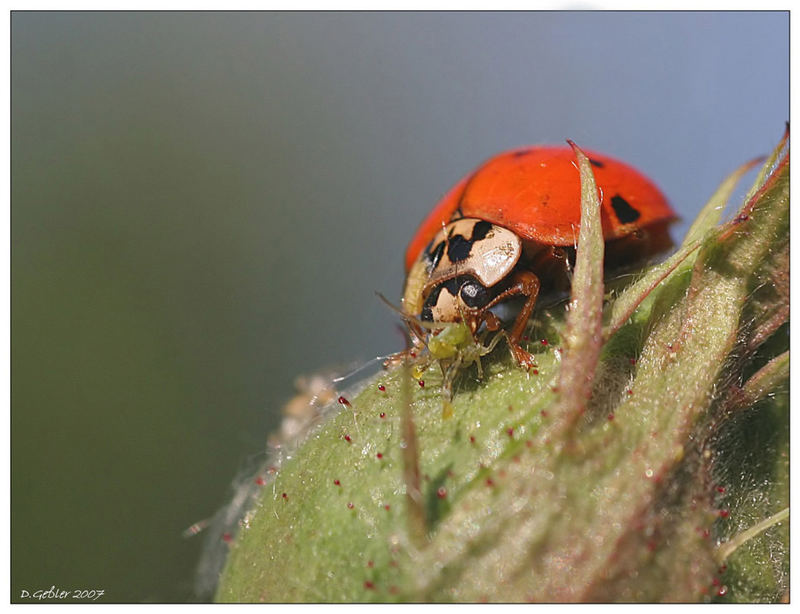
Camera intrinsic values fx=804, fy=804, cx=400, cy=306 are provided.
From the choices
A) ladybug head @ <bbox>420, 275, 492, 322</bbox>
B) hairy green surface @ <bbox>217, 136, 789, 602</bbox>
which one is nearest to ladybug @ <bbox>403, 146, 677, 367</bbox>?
ladybug head @ <bbox>420, 275, 492, 322</bbox>

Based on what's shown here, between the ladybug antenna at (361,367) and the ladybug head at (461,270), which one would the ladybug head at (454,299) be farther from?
the ladybug antenna at (361,367)

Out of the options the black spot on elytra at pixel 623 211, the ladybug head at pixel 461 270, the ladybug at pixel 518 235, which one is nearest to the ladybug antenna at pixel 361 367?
the ladybug at pixel 518 235

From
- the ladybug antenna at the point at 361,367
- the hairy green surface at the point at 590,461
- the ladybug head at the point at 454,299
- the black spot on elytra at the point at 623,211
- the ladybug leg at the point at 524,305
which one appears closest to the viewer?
the hairy green surface at the point at 590,461

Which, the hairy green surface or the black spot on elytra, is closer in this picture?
the hairy green surface

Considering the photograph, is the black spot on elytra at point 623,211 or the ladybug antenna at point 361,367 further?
the black spot on elytra at point 623,211

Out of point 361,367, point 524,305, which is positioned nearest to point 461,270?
point 524,305

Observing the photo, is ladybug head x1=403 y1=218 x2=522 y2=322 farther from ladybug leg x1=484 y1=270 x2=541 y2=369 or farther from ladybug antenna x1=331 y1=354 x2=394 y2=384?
ladybug antenna x1=331 y1=354 x2=394 y2=384

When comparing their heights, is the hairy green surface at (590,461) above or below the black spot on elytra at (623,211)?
below
